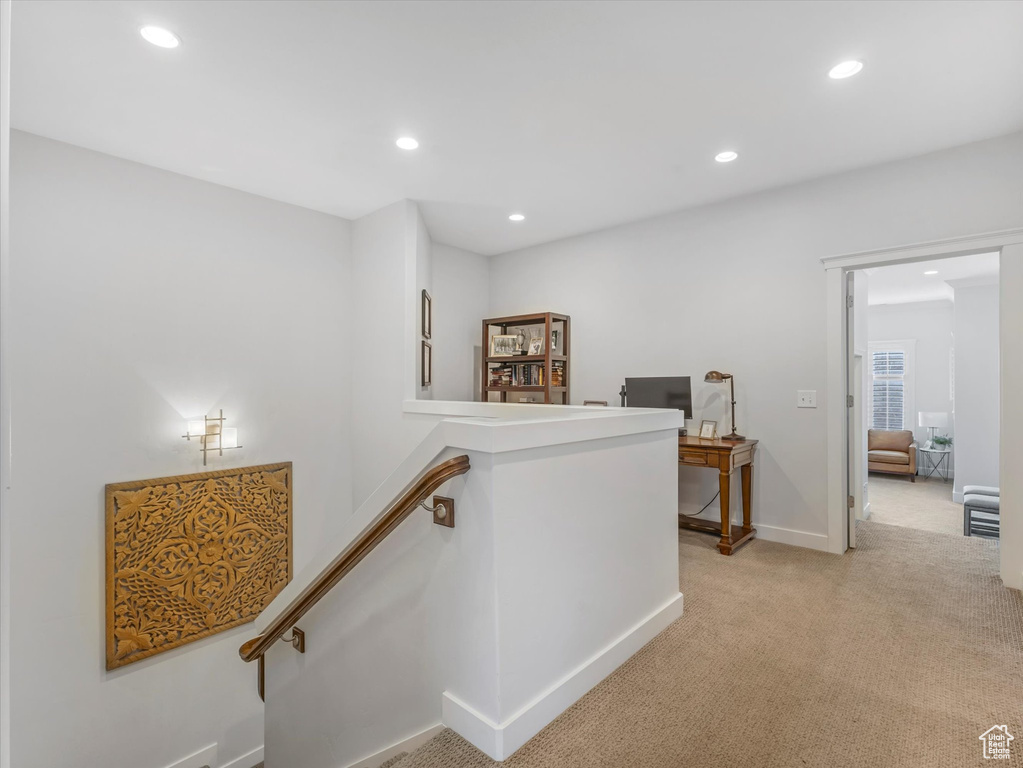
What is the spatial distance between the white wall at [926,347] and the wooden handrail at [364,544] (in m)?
8.67

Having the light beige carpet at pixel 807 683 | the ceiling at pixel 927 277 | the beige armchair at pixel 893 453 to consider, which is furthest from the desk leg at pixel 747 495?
the beige armchair at pixel 893 453

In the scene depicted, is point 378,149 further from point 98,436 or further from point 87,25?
point 98,436

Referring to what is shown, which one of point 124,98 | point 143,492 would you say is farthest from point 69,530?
point 124,98

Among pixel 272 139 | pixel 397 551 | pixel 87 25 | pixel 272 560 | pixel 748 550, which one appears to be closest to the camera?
pixel 397 551

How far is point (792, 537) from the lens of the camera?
349 centimetres

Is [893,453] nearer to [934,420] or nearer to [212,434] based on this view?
[934,420]

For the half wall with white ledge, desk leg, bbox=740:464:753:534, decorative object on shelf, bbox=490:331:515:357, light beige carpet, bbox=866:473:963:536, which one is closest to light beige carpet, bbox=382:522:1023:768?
the half wall with white ledge

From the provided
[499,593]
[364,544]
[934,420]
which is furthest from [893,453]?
[364,544]

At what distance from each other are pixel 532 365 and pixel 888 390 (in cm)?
647

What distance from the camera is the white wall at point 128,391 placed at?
2836mm

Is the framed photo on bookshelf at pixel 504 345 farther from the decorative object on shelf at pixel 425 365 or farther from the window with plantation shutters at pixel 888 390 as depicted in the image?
the window with plantation shutters at pixel 888 390

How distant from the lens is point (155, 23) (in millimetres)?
1949

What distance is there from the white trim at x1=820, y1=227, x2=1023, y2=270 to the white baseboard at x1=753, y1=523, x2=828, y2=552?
178 centimetres

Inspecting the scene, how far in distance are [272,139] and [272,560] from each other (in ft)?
9.50
